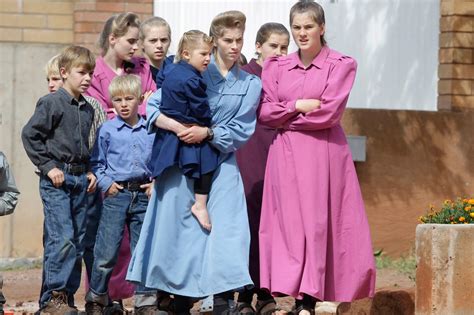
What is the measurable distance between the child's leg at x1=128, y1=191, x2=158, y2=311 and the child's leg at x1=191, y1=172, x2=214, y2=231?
54cm

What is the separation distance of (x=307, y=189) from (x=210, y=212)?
24.5 inches

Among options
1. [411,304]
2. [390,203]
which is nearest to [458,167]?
[390,203]

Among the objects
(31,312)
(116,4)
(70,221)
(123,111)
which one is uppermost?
(116,4)

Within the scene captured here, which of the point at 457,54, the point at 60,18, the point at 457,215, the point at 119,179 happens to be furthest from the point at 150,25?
the point at 457,54

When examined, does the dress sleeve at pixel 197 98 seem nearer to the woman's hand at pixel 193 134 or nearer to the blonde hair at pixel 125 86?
the woman's hand at pixel 193 134

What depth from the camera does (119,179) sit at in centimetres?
847

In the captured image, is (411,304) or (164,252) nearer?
(164,252)

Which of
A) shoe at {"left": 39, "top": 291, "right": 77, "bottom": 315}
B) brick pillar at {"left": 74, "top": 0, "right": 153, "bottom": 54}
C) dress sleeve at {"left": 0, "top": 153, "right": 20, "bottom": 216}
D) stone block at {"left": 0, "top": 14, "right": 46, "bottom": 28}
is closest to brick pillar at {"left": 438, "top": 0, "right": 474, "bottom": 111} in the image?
brick pillar at {"left": 74, "top": 0, "right": 153, "bottom": 54}

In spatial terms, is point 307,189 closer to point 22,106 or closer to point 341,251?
point 341,251

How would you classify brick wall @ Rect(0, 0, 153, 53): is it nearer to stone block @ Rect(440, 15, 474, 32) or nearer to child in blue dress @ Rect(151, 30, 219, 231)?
stone block @ Rect(440, 15, 474, 32)

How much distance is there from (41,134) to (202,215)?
3.91 ft

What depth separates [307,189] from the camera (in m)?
8.12

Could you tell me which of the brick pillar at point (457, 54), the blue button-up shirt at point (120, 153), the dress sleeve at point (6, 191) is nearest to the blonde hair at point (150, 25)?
the blue button-up shirt at point (120, 153)

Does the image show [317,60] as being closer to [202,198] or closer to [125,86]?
[202,198]
